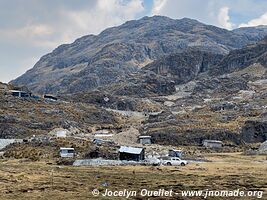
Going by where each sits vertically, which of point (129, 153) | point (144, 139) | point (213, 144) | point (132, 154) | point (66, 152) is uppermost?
point (144, 139)

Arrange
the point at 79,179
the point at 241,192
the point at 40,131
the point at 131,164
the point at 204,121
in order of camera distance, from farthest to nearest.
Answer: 1. the point at 204,121
2. the point at 40,131
3. the point at 131,164
4. the point at 79,179
5. the point at 241,192

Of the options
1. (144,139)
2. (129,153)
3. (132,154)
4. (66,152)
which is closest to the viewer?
(132,154)

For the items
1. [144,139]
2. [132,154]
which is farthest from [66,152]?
[144,139]

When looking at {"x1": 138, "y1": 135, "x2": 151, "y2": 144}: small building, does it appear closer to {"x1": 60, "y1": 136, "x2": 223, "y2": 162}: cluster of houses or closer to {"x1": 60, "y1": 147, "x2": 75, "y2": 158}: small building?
{"x1": 60, "y1": 136, "x2": 223, "y2": 162}: cluster of houses

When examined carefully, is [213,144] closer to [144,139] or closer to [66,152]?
[144,139]

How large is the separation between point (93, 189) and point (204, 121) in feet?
284

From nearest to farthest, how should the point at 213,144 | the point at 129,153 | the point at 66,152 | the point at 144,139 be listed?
the point at 129,153, the point at 66,152, the point at 213,144, the point at 144,139

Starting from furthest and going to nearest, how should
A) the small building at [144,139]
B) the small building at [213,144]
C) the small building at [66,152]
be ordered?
the small building at [144,139] → the small building at [213,144] → the small building at [66,152]

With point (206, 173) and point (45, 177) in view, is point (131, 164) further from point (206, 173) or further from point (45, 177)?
point (45, 177)

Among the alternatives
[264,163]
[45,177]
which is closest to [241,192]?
[45,177]

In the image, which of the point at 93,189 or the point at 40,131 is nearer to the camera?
the point at 93,189

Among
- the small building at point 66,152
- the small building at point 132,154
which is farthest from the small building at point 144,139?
the small building at point 132,154

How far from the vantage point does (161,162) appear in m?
63.8

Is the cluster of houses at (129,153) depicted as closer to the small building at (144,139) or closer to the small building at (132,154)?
the small building at (132,154)
